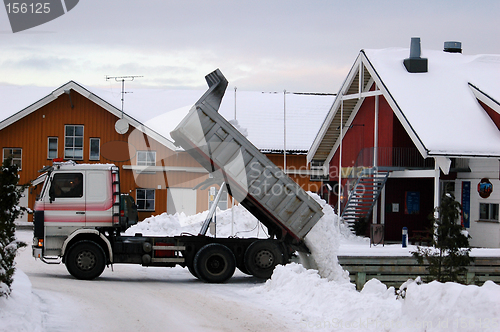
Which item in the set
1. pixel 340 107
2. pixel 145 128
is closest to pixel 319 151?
pixel 340 107

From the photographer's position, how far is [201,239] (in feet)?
52.9

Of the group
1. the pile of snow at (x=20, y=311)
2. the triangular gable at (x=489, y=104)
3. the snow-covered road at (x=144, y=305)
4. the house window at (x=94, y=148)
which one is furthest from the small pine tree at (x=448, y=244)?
the house window at (x=94, y=148)

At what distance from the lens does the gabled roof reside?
79.6 feet

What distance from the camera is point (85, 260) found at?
1530 cm

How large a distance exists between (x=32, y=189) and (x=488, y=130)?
18.4m

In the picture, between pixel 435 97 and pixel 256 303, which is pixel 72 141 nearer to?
pixel 435 97

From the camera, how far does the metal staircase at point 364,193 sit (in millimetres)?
28030

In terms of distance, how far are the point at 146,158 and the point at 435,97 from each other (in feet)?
Answer: 55.0

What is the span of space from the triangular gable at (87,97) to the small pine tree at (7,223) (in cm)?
2422

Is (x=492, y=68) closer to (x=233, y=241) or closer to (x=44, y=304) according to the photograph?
(x=233, y=241)

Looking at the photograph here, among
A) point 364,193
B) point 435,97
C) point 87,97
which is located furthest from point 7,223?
point 87,97

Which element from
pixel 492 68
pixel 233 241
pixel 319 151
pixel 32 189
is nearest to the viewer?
pixel 32 189

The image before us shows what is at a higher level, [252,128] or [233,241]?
[252,128]

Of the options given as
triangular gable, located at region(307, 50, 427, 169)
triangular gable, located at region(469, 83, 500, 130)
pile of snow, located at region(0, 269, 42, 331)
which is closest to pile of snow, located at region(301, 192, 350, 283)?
pile of snow, located at region(0, 269, 42, 331)
